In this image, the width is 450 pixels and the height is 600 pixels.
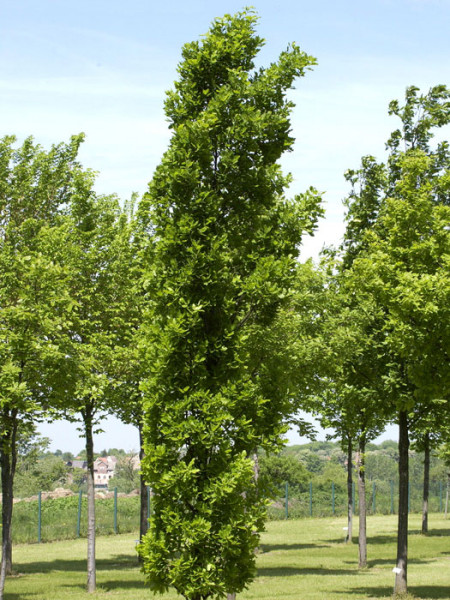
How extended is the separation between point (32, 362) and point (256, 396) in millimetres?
6292

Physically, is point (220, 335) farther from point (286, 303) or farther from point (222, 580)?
point (222, 580)

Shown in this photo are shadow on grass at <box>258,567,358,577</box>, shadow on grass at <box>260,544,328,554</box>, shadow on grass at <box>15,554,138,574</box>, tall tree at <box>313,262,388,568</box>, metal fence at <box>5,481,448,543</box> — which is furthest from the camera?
metal fence at <box>5,481,448,543</box>

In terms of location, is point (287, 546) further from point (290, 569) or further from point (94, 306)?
point (94, 306)

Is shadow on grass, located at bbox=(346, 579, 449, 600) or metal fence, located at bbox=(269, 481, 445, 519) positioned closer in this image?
shadow on grass, located at bbox=(346, 579, 449, 600)

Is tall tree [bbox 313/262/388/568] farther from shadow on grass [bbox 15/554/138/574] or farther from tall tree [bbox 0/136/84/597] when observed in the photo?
shadow on grass [bbox 15/554/138/574]

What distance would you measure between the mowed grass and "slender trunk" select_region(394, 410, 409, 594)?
1.47ft

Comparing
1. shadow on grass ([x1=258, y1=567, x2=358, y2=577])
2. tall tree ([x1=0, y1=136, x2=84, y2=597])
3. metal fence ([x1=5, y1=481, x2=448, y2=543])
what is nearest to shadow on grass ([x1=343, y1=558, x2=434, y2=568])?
shadow on grass ([x1=258, y1=567, x2=358, y2=577])

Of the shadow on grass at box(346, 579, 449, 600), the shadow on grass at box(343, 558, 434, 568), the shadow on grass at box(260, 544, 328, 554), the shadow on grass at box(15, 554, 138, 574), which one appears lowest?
the shadow on grass at box(260, 544, 328, 554)

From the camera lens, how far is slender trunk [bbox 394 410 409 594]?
52.1ft

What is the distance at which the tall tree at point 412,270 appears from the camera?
13.9 metres

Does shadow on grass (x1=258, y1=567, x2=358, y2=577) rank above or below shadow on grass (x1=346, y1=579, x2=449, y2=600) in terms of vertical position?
below

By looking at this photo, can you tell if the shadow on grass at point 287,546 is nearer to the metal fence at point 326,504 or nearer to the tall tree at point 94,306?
the tall tree at point 94,306

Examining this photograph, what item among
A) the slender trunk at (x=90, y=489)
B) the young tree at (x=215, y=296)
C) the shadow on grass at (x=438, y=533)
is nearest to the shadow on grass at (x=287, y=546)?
the shadow on grass at (x=438, y=533)

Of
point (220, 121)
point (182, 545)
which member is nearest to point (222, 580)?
point (182, 545)
